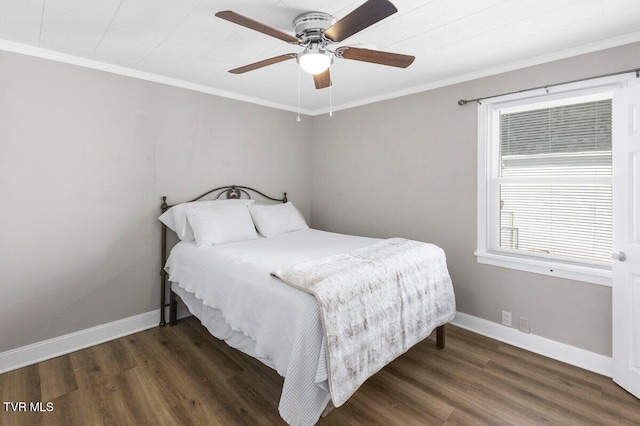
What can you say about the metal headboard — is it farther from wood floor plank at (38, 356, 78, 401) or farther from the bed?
wood floor plank at (38, 356, 78, 401)

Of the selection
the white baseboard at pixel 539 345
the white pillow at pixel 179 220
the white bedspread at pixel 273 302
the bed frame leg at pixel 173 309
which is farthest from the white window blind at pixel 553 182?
the bed frame leg at pixel 173 309

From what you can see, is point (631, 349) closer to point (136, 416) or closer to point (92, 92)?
point (136, 416)

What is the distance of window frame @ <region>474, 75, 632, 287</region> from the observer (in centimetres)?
236

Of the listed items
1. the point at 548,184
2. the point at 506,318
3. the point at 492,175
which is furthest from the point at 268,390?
the point at 548,184

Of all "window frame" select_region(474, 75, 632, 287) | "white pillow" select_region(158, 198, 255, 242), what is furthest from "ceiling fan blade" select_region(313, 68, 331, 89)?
"white pillow" select_region(158, 198, 255, 242)

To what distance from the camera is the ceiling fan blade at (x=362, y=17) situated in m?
1.39

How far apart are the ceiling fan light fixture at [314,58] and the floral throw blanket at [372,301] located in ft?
4.05

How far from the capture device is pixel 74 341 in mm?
2674

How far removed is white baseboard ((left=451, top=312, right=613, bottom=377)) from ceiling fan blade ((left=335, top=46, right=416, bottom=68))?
2.39m

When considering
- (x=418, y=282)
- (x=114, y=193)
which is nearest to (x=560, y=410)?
(x=418, y=282)

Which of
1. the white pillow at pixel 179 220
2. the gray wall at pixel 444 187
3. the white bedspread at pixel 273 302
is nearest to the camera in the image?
the white bedspread at pixel 273 302

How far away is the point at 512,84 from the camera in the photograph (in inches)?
107

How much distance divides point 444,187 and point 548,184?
2.76 feet

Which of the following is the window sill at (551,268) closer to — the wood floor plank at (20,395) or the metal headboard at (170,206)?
the metal headboard at (170,206)
